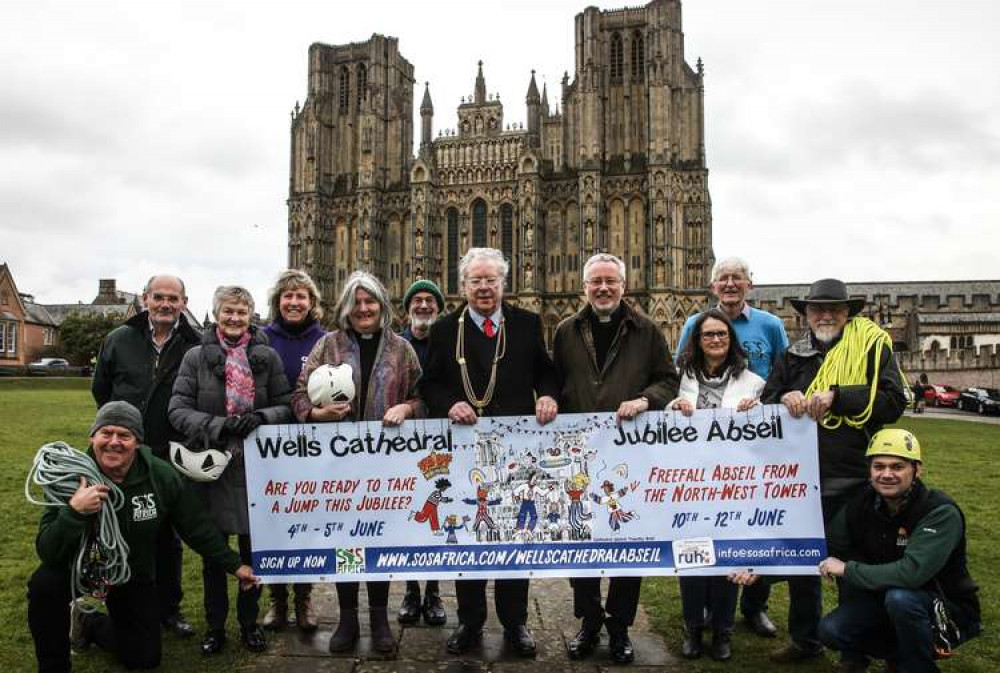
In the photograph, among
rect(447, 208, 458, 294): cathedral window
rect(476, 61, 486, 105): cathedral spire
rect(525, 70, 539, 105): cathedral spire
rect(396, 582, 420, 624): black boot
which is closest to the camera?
rect(396, 582, 420, 624): black boot

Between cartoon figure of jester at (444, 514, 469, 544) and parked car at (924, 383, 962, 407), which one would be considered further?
parked car at (924, 383, 962, 407)

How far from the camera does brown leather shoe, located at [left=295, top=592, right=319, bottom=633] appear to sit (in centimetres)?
543

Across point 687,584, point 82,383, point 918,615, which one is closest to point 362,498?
point 687,584

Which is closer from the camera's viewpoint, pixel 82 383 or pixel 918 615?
pixel 918 615

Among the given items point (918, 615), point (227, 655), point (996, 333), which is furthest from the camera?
point (996, 333)

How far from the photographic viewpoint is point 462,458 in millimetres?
5008

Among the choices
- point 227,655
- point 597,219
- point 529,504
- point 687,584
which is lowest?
point 227,655

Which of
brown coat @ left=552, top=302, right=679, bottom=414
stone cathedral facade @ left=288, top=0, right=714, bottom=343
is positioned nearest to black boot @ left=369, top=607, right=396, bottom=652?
brown coat @ left=552, top=302, right=679, bottom=414

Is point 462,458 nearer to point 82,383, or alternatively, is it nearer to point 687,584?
point 687,584

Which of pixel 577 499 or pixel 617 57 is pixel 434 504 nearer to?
pixel 577 499

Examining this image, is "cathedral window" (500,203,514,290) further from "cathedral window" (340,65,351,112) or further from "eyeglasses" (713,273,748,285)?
"eyeglasses" (713,273,748,285)

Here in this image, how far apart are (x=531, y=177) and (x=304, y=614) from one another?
44.7m

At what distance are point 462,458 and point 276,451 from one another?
1.28 meters

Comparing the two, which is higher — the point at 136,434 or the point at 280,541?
the point at 136,434
